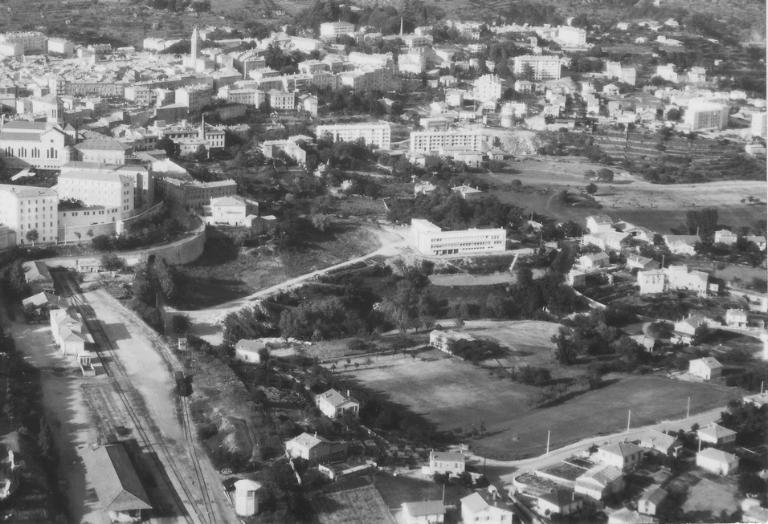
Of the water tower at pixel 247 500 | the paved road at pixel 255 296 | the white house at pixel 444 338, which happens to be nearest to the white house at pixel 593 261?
the paved road at pixel 255 296

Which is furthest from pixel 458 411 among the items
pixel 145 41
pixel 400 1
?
pixel 400 1

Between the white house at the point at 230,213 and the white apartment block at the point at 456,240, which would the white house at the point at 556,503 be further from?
the white house at the point at 230,213

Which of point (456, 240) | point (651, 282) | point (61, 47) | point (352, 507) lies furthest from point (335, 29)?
point (352, 507)

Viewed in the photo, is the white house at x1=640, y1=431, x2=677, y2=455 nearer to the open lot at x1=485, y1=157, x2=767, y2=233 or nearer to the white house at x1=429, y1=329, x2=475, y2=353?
the white house at x1=429, y1=329, x2=475, y2=353

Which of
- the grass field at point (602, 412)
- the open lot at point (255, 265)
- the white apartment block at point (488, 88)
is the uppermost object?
the white apartment block at point (488, 88)

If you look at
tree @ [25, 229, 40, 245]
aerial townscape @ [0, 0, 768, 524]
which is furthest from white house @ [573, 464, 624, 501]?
tree @ [25, 229, 40, 245]

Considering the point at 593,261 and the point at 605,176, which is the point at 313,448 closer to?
the point at 593,261
